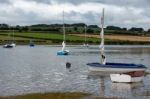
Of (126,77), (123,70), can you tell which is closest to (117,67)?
(123,70)

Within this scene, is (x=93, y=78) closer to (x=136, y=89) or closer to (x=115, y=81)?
(x=115, y=81)

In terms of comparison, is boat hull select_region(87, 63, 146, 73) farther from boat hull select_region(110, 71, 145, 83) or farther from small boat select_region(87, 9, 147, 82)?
boat hull select_region(110, 71, 145, 83)

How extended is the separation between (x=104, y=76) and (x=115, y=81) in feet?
27.5

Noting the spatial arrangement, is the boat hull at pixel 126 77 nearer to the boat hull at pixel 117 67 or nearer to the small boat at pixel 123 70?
the small boat at pixel 123 70

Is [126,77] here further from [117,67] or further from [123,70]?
[117,67]

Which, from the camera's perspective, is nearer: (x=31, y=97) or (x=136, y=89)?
(x=31, y=97)

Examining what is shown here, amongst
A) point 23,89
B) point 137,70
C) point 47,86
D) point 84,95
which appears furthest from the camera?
point 137,70

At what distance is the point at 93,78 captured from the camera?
51188 mm

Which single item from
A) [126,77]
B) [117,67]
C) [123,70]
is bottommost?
[126,77]

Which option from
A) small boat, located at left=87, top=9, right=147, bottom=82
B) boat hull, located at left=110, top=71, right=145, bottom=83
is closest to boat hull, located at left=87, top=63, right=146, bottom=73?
small boat, located at left=87, top=9, right=147, bottom=82

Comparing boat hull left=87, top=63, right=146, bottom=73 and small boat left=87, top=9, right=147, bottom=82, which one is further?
boat hull left=87, top=63, right=146, bottom=73

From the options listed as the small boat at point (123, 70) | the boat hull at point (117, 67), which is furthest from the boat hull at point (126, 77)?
the boat hull at point (117, 67)

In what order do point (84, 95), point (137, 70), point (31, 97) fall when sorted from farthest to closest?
point (137, 70) < point (84, 95) < point (31, 97)

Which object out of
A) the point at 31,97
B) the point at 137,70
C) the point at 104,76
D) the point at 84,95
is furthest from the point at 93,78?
the point at 31,97
